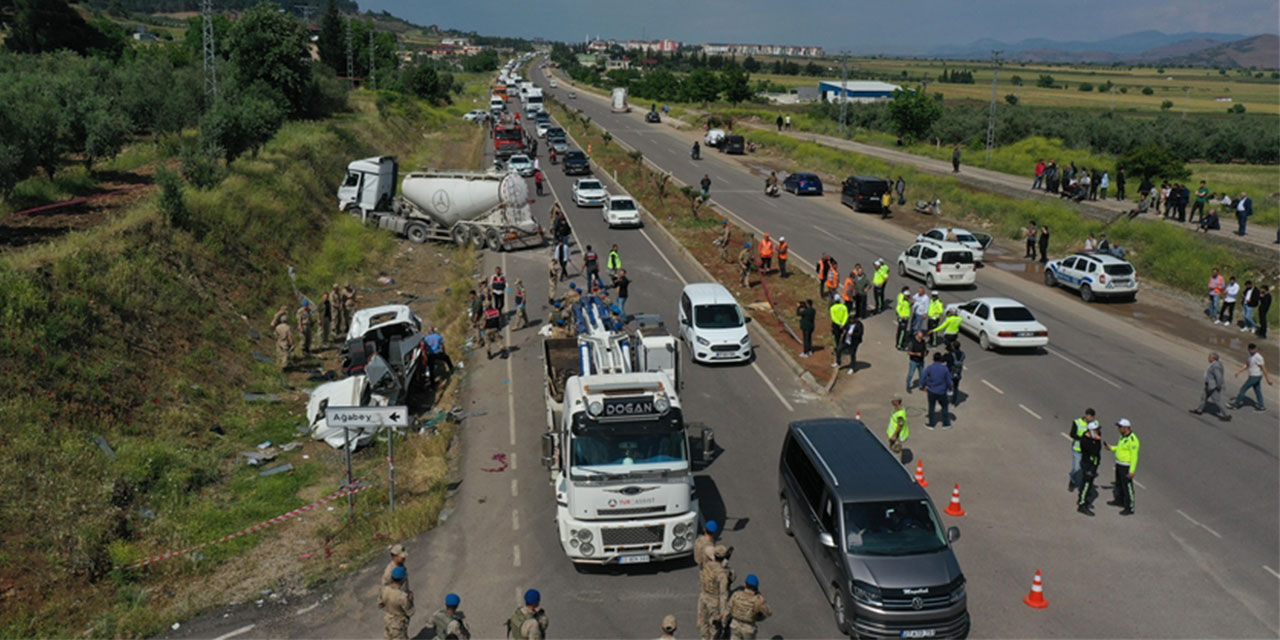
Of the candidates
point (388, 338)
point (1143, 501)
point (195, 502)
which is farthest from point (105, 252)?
point (1143, 501)

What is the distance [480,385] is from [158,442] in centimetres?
728

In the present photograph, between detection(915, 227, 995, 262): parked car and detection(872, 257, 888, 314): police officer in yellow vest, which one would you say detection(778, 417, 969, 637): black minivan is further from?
detection(915, 227, 995, 262): parked car

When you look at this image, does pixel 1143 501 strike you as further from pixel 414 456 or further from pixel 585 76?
pixel 585 76

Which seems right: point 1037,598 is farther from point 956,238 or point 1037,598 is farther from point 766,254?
Answer: point 956,238

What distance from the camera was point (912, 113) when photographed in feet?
250

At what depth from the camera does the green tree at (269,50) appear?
193 feet

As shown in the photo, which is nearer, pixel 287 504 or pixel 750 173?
pixel 287 504

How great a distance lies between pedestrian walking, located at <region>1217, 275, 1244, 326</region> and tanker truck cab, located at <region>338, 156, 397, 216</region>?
107 feet

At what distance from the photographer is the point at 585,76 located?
18400 centimetres

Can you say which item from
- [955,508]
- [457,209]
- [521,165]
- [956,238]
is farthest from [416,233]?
[955,508]

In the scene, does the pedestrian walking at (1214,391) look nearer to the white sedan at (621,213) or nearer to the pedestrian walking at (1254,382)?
the pedestrian walking at (1254,382)

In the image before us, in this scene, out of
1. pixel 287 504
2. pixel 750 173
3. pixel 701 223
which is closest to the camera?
pixel 287 504

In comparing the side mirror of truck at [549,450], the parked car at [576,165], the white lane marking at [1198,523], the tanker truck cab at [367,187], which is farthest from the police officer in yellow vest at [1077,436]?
the parked car at [576,165]

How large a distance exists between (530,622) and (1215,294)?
2675cm
